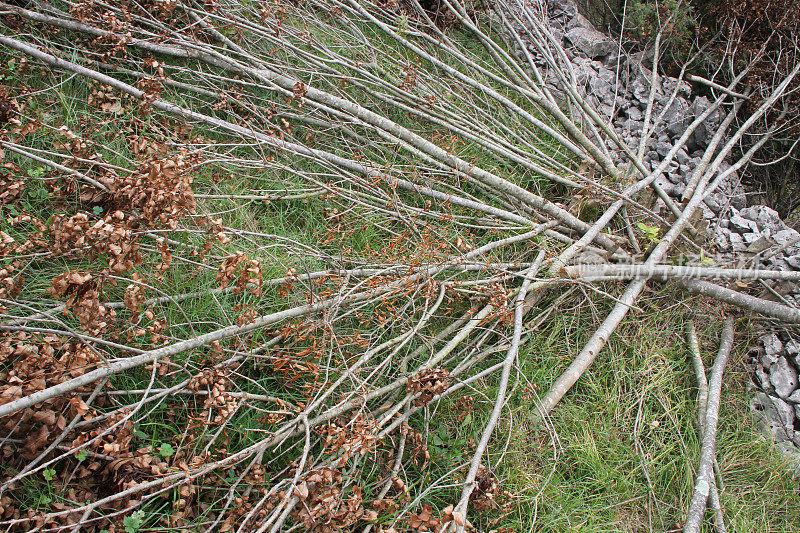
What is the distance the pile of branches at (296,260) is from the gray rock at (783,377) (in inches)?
13.6

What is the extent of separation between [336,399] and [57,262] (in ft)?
5.18

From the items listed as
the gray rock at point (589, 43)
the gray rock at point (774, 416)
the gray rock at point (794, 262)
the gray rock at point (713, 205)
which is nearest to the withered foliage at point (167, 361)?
the gray rock at point (774, 416)

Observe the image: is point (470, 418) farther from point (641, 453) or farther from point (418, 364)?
point (641, 453)

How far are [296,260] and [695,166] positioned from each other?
328 centimetres

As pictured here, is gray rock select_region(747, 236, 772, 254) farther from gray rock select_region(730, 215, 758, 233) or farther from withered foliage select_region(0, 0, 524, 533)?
withered foliage select_region(0, 0, 524, 533)

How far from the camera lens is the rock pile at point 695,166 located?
3.03m

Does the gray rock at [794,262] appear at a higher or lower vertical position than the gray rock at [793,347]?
higher

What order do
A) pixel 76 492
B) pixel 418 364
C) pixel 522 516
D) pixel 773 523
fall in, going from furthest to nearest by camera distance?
pixel 418 364 < pixel 773 523 < pixel 522 516 < pixel 76 492

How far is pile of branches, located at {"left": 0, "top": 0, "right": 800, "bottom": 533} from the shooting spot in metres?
1.98

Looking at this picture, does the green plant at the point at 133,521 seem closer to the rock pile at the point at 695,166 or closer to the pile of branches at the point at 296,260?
the pile of branches at the point at 296,260

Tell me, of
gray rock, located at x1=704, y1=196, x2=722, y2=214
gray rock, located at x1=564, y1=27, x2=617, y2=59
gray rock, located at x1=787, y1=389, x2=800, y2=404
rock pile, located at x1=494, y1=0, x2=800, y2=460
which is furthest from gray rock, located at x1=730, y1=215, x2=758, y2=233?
gray rock, located at x1=564, y1=27, x2=617, y2=59

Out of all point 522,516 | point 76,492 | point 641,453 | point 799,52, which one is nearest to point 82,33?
point 76,492

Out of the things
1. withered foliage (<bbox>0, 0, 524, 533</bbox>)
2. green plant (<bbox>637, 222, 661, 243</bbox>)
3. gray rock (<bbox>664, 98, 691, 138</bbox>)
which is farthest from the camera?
gray rock (<bbox>664, 98, 691, 138</bbox>)

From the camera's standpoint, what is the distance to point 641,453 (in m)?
2.65
